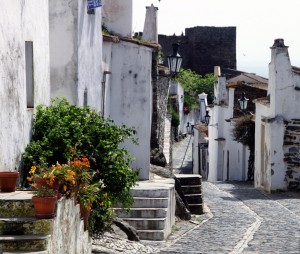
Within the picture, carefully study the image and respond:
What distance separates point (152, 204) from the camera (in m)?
16.6

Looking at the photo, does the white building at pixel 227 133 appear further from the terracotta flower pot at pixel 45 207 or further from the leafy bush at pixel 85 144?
the terracotta flower pot at pixel 45 207

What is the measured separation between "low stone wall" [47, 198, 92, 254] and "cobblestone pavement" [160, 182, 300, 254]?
4.10 meters

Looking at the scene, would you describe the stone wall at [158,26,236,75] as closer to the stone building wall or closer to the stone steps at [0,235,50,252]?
the stone building wall

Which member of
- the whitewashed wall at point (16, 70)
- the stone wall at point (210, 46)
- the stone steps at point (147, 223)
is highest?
the stone wall at point (210, 46)

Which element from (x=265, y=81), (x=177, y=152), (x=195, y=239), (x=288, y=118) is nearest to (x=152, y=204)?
(x=195, y=239)

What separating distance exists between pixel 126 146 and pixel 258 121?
1282 centimetres

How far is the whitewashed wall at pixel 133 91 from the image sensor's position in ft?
64.0

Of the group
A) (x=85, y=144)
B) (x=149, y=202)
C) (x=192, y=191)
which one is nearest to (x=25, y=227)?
(x=85, y=144)

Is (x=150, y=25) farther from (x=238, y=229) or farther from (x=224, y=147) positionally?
(x=224, y=147)

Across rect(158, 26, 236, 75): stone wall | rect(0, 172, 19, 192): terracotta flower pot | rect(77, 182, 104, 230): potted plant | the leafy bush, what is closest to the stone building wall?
the leafy bush

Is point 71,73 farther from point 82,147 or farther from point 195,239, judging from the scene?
point 195,239

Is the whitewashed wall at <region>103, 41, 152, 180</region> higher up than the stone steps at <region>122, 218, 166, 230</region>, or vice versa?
the whitewashed wall at <region>103, 41, 152, 180</region>

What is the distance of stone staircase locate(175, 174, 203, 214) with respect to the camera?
20828 mm

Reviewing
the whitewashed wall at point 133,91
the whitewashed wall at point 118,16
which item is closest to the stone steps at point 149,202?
the whitewashed wall at point 133,91
